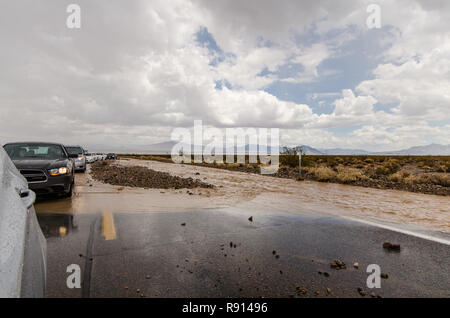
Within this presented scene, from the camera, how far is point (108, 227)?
4.75 meters

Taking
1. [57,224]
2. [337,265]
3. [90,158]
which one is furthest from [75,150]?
[337,265]

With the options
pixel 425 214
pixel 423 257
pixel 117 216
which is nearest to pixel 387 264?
pixel 423 257

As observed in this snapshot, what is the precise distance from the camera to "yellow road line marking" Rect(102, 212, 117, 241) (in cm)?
420

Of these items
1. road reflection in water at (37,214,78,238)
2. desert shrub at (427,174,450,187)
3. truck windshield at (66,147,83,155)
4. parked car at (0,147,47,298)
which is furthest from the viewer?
truck windshield at (66,147,83,155)

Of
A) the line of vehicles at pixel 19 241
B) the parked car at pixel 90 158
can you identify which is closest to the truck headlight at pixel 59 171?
the line of vehicles at pixel 19 241

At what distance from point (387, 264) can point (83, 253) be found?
4.23m

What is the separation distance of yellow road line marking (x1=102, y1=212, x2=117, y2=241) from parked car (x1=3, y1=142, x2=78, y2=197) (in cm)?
220

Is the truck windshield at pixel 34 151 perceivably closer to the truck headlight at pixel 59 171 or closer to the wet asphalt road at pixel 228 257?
the truck headlight at pixel 59 171

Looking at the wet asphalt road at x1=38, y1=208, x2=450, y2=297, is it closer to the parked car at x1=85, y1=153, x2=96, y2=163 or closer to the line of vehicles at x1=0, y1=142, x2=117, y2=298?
the line of vehicles at x1=0, y1=142, x2=117, y2=298

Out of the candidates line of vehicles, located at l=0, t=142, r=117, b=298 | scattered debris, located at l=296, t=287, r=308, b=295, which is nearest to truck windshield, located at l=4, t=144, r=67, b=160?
line of vehicles, located at l=0, t=142, r=117, b=298

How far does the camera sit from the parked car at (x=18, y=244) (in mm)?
1320

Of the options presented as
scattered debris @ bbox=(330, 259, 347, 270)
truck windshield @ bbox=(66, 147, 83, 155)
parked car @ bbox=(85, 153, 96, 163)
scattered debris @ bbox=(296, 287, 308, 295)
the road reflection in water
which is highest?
truck windshield @ bbox=(66, 147, 83, 155)

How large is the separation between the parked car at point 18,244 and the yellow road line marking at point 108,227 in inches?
91.8

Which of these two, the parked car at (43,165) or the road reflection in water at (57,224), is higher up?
the parked car at (43,165)
